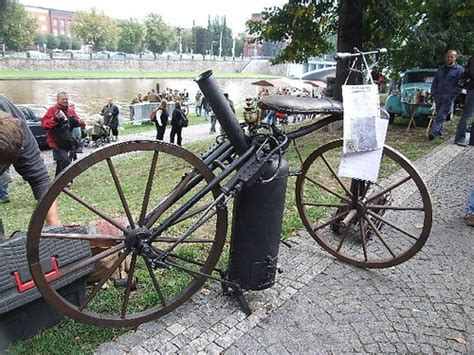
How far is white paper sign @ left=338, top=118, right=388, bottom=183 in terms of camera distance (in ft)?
9.33

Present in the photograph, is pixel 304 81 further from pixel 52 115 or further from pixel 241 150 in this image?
pixel 241 150

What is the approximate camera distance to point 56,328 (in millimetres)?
2559

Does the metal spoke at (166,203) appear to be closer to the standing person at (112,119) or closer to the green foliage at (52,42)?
the standing person at (112,119)

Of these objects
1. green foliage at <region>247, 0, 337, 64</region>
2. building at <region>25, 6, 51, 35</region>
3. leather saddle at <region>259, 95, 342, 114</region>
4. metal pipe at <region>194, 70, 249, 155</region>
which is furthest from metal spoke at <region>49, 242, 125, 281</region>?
building at <region>25, 6, 51, 35</region>

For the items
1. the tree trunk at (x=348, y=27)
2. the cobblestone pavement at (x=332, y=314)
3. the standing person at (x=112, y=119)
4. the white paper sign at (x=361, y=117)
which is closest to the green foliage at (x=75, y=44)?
the standing person at (x=112, y=119)

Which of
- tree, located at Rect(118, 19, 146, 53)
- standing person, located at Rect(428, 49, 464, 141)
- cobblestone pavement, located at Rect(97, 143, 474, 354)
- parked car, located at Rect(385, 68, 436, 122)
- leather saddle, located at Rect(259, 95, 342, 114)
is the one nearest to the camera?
cobblestone pavement, located at Rect(97, 143, 474, 354)

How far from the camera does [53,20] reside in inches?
4680

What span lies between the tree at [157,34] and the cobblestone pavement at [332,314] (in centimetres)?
10478

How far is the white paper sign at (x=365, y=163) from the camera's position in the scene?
2.84 m

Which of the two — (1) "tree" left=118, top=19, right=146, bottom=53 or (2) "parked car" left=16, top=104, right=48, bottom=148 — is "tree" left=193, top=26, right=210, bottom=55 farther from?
(2) "parked car" left=16, top=104, right=48, bottom=148

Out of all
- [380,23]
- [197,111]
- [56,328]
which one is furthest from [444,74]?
[197,111]

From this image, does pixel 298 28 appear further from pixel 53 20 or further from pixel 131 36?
pixel 53 20

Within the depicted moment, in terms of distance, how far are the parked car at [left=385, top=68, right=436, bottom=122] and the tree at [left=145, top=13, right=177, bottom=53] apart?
9573 cm

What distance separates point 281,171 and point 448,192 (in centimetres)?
364
